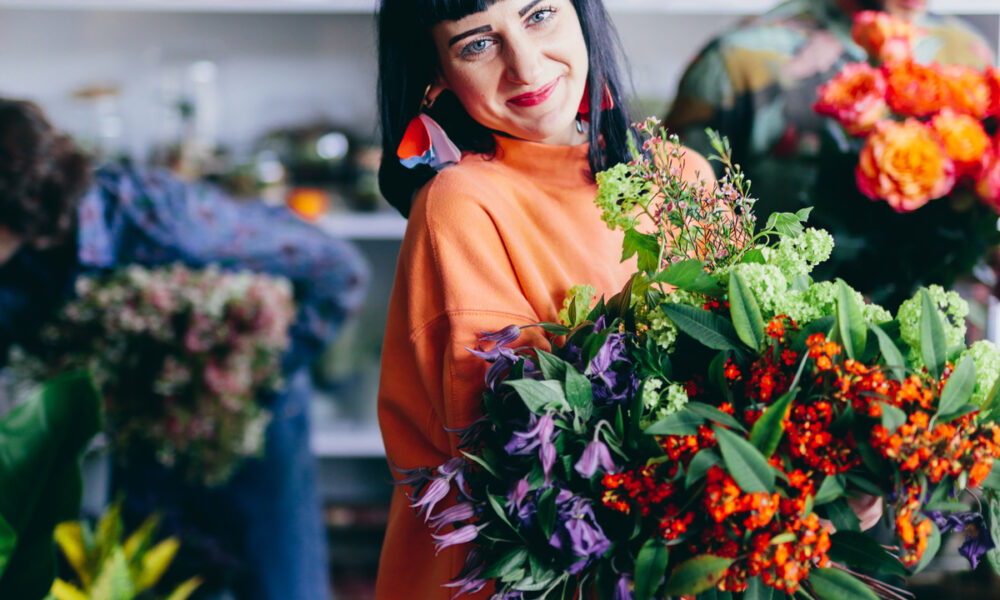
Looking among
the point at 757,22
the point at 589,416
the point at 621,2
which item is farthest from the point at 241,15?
the point at 589,416

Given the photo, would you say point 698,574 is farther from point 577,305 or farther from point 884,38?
point 884,38

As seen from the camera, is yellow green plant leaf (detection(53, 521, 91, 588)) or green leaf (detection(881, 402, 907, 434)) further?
yellow green plant leaf (detection(53, 521, 91, 588))

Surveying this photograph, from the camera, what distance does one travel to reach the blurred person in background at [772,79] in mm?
1271

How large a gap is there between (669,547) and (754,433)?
11 cm

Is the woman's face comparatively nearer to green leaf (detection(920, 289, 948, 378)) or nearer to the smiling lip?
the smiling lip

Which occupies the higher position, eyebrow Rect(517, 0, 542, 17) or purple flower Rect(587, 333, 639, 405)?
eyebrow Rect(517, 0, 542, 17)

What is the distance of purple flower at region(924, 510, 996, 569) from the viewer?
632 mm

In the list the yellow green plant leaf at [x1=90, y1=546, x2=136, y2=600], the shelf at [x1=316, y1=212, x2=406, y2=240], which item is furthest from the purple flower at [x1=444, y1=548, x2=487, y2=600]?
the shelf at [x1=316, y1=212, x2=406, y2=240]

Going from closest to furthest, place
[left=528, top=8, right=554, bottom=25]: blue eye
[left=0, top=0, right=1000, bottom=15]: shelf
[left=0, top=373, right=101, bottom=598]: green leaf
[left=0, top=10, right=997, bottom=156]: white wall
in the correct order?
[left=528, top=8, right=554, bottom=25]: blue eye, [left=0, top=373, right=101, bottom=598]: green leaf, [left=0, top=0, right=1000, bottom=15]: shelf, [left=0, top=10, right=997, bottom=156]: white wall

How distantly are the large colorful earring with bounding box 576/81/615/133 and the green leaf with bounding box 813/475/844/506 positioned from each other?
0.45 metres

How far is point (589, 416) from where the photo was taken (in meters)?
0.63

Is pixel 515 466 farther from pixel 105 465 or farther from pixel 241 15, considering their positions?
pixel 241 15

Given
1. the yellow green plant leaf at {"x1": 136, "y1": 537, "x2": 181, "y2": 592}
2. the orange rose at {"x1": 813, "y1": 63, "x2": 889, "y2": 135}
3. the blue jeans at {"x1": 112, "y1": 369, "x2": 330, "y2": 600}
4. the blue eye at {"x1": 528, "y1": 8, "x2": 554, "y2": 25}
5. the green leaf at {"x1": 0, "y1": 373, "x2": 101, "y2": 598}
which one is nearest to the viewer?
the blue eye at {"x1": 528, "y1": 8, "x2": 554, "y2": 25}

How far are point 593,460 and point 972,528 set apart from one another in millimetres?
319
